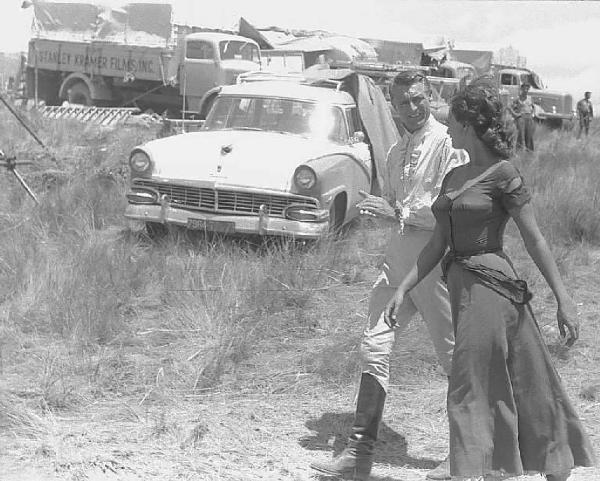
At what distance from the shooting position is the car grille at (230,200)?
26.0 feet

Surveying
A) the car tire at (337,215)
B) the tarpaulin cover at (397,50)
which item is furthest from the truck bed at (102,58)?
the car tire at (337,215)

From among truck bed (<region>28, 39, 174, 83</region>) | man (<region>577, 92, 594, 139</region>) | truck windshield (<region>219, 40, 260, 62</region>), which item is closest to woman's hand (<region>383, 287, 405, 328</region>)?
truck windshield (<region>219, 40, 260, 62</region>)

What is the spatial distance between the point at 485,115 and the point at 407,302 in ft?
3.30

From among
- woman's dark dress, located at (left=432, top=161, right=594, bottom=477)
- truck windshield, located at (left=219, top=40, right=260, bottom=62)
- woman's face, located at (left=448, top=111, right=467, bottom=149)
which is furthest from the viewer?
truck windshield, located at (left=219, top=40, right=260, bottom=62)

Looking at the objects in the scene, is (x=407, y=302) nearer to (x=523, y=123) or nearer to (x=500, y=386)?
(x=500, y=386)

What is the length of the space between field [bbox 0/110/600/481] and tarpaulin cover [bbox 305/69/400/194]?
1.63 metres

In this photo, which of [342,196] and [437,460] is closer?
[437,460]

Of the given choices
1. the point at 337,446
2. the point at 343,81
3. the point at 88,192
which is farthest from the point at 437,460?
the point at 343,81

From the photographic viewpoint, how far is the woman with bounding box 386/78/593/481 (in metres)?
3.35

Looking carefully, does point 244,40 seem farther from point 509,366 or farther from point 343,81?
point 509,366

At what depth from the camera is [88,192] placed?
30.9 feet

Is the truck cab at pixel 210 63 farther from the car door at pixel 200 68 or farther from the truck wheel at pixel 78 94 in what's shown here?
the truck wheel at pixel 78 94

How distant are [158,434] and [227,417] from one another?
1.37 feet

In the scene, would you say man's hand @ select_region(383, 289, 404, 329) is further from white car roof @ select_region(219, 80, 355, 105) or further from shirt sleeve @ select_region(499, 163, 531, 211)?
white car roof @ select_region(219, 80, 355, 105)
